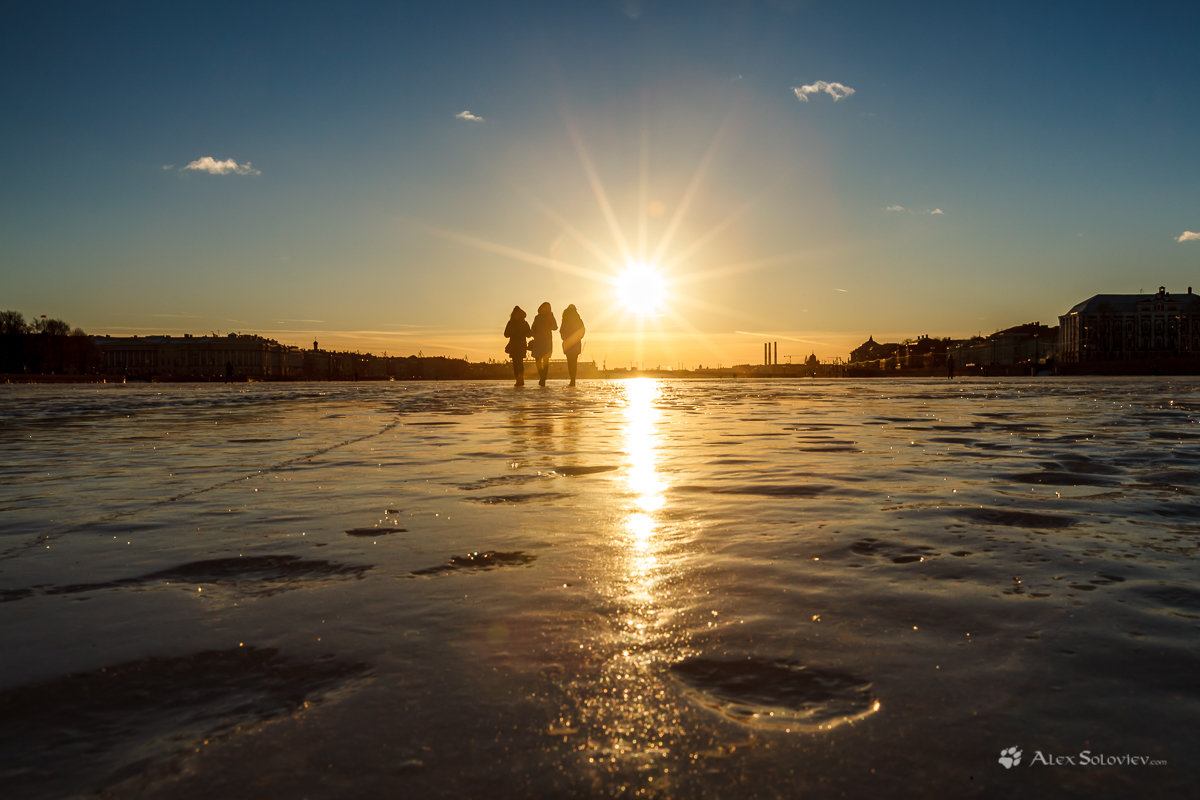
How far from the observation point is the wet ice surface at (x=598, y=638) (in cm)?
127

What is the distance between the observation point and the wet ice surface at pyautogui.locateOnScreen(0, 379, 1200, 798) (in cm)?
127

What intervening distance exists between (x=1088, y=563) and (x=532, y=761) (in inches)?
84.5

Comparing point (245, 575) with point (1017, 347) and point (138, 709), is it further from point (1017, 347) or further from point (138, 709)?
point (1017, 347)

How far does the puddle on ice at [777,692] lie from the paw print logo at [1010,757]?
22cm

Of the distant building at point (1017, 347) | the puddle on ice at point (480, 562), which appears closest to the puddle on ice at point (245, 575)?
the puddle on ice at point (480, 562)

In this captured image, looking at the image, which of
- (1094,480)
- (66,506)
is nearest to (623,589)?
(66,506)

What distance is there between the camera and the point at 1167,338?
130000 millimetres

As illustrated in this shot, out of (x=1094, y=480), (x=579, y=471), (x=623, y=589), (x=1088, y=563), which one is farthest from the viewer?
(x=579, y=471)

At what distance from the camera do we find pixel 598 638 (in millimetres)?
1831

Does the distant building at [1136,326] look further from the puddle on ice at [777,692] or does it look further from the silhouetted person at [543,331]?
the puddle on ice at [777,692]

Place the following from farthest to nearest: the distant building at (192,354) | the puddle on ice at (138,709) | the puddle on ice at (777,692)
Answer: the distant building at (192,354) → the puddle on ice at (777,692) → the puddle on ice at (138,709)

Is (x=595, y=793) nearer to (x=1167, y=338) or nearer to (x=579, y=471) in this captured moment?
(x=579, y=471)

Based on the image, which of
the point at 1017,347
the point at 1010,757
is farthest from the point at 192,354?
the point at 1010,757

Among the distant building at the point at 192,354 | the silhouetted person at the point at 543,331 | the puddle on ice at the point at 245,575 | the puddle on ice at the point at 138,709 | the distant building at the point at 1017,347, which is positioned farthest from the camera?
the distant building at the point at 192,354
